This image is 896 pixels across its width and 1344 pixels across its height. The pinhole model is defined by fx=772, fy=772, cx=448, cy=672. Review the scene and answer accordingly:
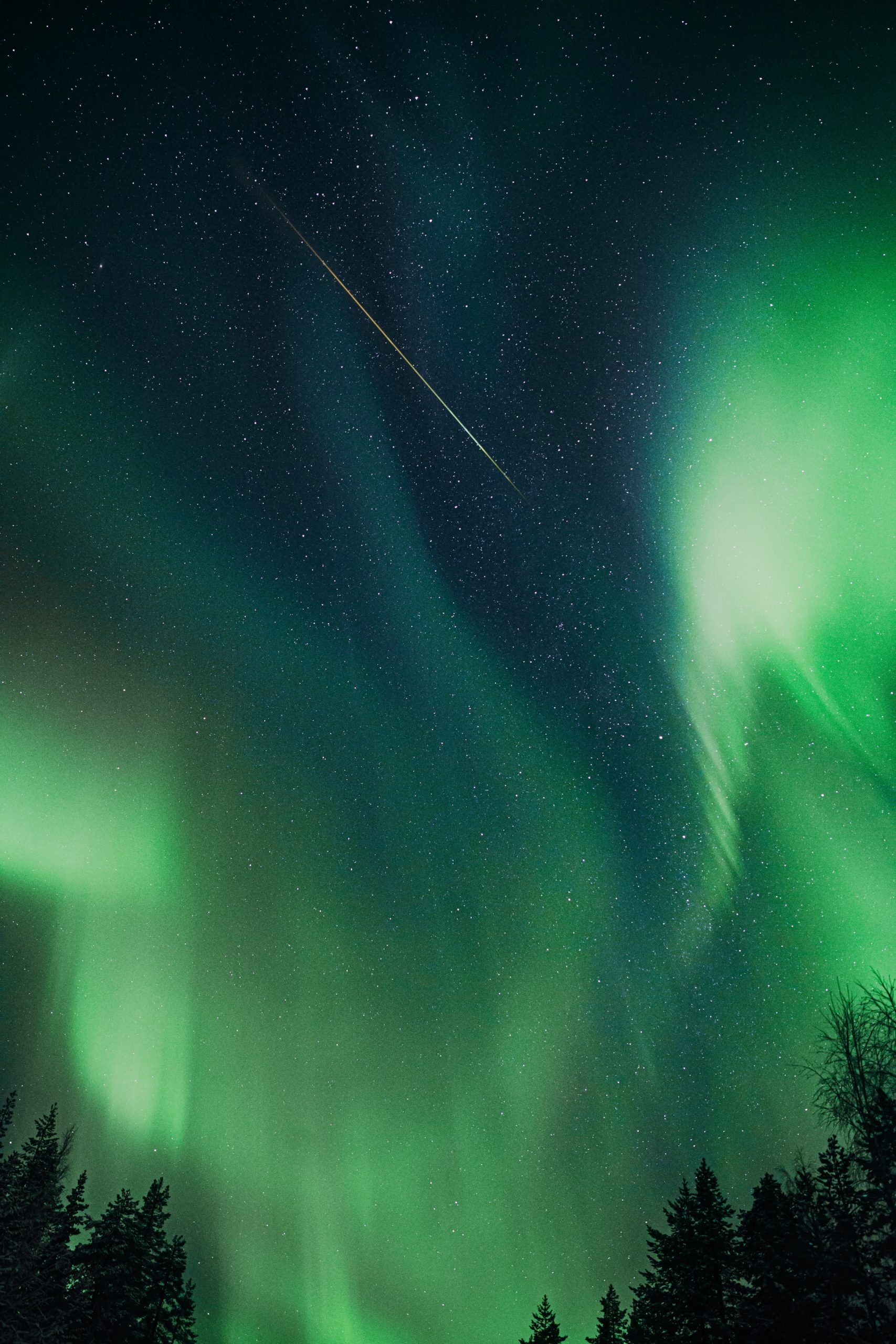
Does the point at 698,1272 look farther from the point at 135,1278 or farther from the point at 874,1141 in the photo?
the point at 135,1278

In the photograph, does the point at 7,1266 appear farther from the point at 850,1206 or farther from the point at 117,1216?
the point at 850,1206

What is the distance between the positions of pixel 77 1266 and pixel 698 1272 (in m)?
18.6

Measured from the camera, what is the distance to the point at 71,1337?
22.4m

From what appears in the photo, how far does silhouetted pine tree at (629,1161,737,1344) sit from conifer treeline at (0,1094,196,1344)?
15366mm

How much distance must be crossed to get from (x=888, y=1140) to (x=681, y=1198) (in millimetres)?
9984

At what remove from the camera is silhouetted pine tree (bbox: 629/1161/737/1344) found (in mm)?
18562

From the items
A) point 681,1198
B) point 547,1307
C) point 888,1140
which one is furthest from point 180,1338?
point 888,1140

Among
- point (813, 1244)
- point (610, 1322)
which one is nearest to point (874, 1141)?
point (813, 1244)

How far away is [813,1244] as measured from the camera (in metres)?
15.9

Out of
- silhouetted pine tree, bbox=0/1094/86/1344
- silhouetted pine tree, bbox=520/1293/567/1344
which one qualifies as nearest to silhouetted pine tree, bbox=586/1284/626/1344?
silhouetted pine tree, bbox=520/1293/567/1344

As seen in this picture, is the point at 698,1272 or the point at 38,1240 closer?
the point at 698,1272

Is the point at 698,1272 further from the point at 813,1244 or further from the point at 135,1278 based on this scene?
the point at 135,1278

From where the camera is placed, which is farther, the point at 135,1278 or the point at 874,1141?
the point at 135,1278

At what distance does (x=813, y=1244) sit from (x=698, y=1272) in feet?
14.9
